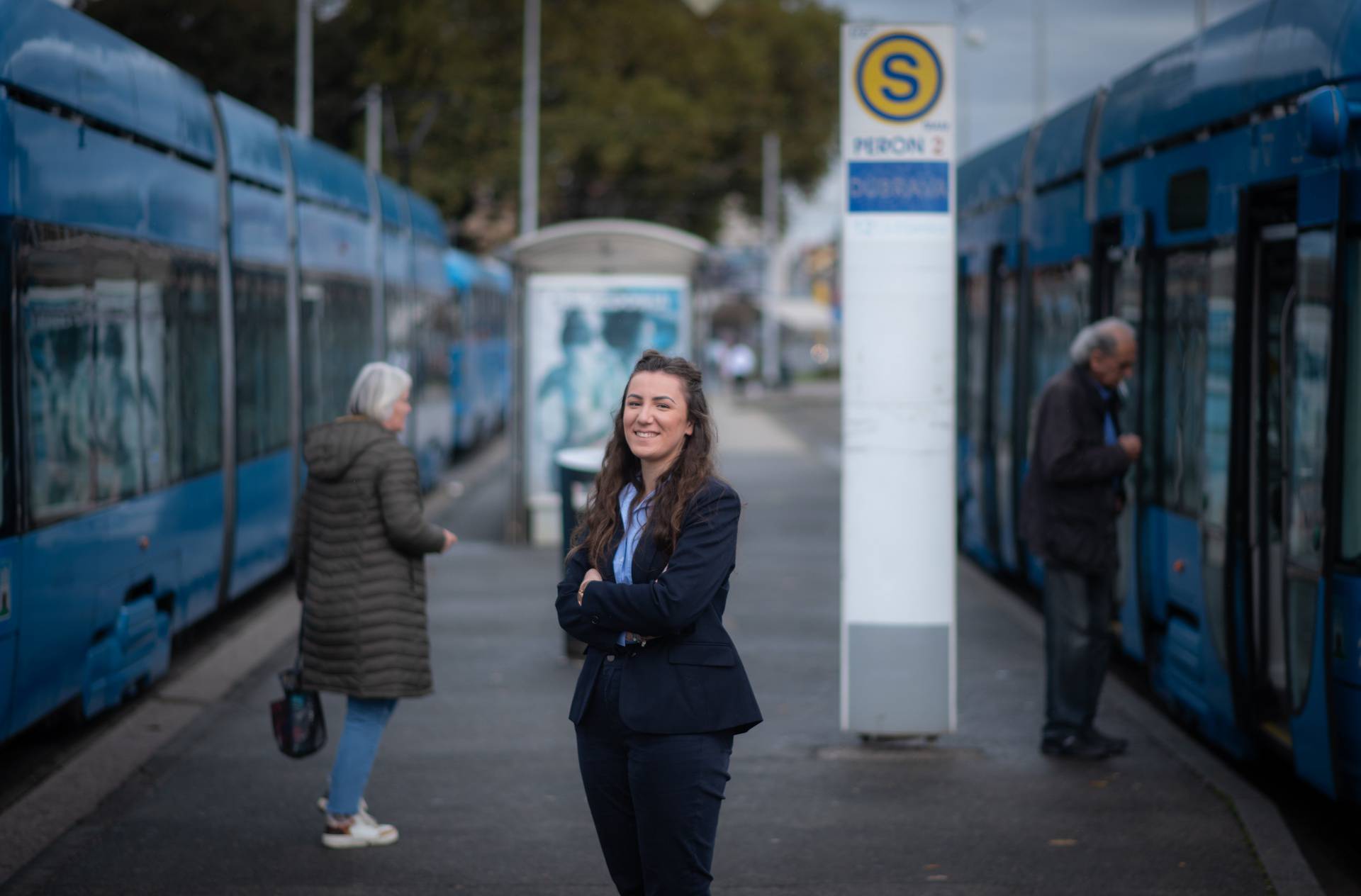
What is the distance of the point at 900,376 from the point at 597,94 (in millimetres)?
37662

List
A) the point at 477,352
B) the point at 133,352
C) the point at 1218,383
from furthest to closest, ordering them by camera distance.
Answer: the point at 477,352, the point at 133,352, the point at 1218,383

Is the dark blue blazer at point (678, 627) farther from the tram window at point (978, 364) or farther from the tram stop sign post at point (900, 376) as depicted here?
the tram window at point (978, 364)

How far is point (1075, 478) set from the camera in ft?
24.5

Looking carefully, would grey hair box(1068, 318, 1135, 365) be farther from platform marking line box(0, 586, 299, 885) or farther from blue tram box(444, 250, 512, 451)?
blue tram box(444, 250, 512, 451)

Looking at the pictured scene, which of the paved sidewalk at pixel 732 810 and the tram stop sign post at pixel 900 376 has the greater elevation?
the tram stop sign post at pixel 900 376

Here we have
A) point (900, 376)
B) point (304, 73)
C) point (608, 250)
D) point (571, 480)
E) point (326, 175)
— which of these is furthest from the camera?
point (304, 73)

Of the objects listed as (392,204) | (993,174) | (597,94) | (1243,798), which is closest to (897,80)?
(1243,798)

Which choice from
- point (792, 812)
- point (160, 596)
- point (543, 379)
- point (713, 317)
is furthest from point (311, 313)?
point (713, 317)

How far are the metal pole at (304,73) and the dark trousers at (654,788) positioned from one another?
24834 millimetres

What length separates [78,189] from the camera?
7.75 meters

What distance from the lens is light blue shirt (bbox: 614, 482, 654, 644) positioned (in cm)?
414

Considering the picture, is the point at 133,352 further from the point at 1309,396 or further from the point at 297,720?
the point at 1309,396

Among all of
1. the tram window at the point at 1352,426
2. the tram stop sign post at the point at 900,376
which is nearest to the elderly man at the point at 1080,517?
the tram stop sign post at the point at 900,376

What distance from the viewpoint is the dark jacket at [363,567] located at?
6258 mm
